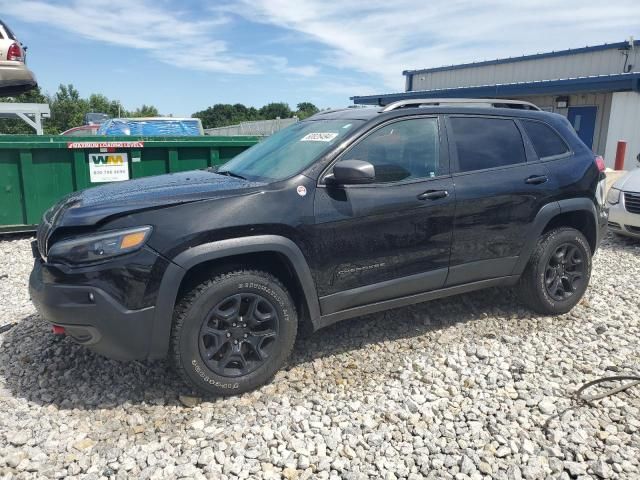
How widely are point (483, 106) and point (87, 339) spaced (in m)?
3.45

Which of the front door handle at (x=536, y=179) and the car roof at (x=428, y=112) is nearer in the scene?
the car roof at (x=428, y=112)

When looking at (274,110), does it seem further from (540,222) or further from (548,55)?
(540,222)

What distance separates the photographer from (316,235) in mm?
3262

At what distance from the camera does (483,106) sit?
4.27 meters

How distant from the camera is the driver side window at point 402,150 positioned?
3578 millimetres

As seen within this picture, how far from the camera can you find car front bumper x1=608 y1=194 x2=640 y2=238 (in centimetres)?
697

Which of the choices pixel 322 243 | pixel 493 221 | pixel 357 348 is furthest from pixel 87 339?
pixel 493 221

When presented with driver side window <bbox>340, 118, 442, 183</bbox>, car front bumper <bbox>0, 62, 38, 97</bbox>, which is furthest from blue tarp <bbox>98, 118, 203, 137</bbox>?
driver side window <bbox>340, 118, 442, 183</bbox>

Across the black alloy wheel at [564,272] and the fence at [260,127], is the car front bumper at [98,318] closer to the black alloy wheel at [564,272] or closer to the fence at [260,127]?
the black alloy wheel at [564,272]

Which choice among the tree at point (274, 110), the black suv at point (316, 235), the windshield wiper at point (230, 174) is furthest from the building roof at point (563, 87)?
the tree at point (274, 110)

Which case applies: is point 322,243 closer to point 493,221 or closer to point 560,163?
point 493,221

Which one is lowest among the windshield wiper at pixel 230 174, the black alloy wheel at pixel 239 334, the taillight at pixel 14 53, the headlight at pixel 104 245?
the black alloy wheel at pixel 239 334

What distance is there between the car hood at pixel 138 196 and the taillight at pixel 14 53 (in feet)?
24.9

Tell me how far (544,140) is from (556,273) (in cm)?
114
